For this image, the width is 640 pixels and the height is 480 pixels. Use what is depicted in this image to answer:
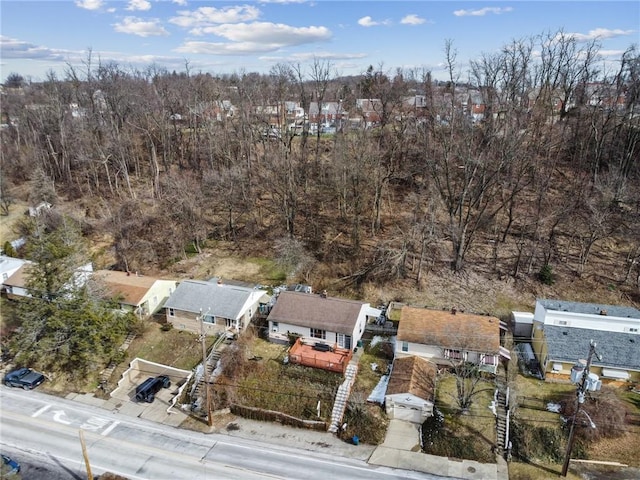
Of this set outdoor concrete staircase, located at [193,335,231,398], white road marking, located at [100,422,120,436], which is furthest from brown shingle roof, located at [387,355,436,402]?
white road marking, located at [100,422,120,436]

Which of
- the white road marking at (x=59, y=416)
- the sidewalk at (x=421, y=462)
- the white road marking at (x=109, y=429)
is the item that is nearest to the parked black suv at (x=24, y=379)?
the white road marking at (x=59, y=416)

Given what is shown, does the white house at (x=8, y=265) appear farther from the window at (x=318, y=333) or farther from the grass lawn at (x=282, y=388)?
the window at (x=318, y=333)

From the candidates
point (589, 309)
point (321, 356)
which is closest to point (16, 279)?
point (321, 356)

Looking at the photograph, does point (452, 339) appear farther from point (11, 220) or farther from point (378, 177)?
point (11, 220)

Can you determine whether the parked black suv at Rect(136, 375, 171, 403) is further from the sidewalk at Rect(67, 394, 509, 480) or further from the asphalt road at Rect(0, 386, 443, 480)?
the asphalt road at Rect(0, 386, 443, 480)

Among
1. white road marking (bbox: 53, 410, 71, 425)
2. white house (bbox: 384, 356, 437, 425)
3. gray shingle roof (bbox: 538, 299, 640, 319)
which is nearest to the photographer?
white house (bbox: 384, 356, 437, 425)

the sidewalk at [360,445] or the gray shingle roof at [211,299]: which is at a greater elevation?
the gray shingle roof at [211,299]

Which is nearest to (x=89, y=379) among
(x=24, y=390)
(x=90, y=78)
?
(x=24, y=390)
